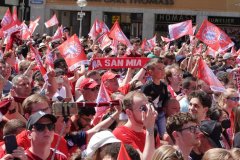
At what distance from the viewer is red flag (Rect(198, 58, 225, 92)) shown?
9242mm

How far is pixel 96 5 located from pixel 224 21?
8.20 metres

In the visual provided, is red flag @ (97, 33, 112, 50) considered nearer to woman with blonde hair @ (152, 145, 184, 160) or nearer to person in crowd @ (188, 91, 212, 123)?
person in crowd @ (188, 91, 212, 123)

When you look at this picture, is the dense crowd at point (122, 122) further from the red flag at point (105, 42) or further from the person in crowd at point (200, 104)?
the red flag at point (105, 42)

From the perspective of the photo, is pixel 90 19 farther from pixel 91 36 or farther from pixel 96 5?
pixel 91 36

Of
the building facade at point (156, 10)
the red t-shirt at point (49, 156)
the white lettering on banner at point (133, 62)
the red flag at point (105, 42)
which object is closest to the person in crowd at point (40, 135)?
the red t-shirt at point (49, 156)

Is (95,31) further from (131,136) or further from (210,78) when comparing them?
(131,136)

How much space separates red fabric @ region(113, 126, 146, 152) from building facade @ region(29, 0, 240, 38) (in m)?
35.2

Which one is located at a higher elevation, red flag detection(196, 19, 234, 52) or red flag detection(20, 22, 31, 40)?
red flag detection(196, 19, 234, 52)

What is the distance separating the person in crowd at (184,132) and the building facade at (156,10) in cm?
3546

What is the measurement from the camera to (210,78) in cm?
948

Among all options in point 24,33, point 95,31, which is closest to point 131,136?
point 24,33

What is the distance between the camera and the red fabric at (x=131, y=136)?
5.83 m

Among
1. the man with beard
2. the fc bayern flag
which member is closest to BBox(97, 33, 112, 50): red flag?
the fc bayern flag

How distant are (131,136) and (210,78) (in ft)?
12.6
